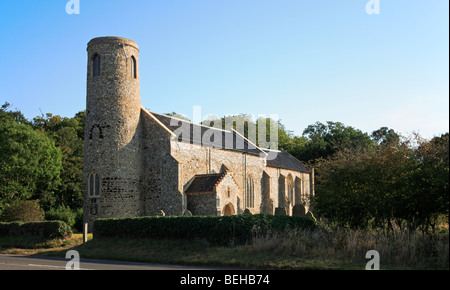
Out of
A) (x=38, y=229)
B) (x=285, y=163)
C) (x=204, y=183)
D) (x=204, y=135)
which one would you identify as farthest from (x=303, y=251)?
(x=285, y=163)

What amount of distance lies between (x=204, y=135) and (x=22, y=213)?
15414mm

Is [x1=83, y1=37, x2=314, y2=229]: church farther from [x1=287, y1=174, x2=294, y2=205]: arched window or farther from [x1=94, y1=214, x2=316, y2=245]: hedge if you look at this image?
Answer: [x1=287, y1=174, x2=294, y2=205]: arched window

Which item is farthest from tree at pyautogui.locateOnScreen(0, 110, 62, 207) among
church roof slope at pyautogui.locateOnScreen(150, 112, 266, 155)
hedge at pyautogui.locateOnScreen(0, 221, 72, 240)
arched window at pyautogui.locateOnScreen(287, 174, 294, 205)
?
arched window at pyautogui.locateOnScreen(287, 174, 294, 205)

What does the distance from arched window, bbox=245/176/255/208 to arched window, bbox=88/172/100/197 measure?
1449 centimetres

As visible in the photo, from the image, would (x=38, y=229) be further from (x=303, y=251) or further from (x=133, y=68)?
(x=303, y=251)

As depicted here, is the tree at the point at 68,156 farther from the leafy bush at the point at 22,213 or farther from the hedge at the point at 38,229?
the hedge at the point at 38,229

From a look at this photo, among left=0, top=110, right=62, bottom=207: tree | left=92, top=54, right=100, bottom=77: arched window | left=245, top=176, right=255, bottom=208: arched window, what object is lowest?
left=245, top=176, right=255, bottom=208: arched window

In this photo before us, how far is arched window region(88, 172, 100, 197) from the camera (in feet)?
94.2

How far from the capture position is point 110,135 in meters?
29.0

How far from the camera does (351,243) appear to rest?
51.2 ft

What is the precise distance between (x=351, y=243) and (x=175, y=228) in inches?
359

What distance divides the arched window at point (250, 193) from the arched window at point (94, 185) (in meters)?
14.5

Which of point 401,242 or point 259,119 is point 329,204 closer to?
point 401,242

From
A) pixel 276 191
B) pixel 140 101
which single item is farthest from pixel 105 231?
pixel 276 191
